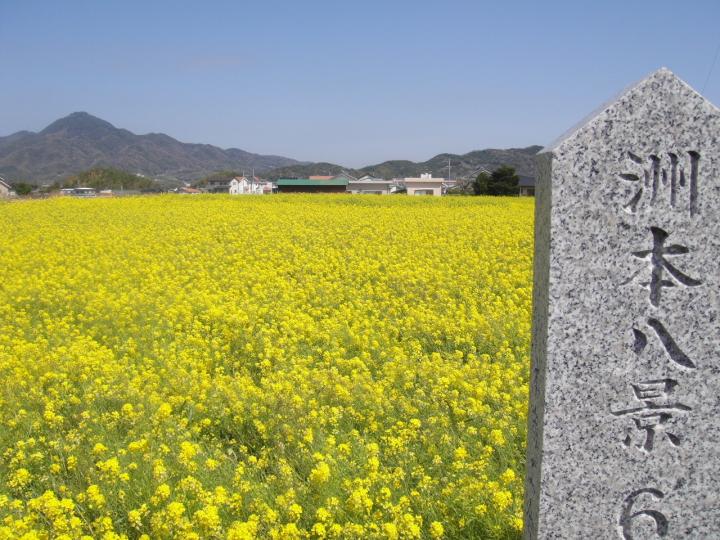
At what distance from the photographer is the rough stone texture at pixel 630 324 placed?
2.00 meters

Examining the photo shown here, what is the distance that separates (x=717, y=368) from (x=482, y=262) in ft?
25.4

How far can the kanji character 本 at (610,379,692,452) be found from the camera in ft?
7.09

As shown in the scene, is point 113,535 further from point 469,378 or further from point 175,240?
point 175,240

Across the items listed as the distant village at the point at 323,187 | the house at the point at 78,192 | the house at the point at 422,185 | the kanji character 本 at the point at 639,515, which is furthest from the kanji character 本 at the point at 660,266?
the house at the point at 422,185

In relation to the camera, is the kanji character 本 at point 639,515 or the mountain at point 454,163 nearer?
the kanji character 本 at point 639,515

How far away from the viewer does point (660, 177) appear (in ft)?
6.64

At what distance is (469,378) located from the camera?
478 centimetres

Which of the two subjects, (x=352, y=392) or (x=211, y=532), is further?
(x=352, y=392)

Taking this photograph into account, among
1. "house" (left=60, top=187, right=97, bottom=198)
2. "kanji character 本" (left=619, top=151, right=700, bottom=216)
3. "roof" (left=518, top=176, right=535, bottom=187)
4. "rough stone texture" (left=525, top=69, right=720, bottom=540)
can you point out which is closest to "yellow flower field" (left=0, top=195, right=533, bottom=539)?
"rough stone texture" (left=525, top=69, right=720, bottom=540)

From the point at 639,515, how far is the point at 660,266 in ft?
3.18

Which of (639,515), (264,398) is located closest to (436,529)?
(639,515)

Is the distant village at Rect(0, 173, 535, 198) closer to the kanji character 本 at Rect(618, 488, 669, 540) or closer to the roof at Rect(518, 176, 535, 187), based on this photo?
the roof at Rect(518, 176, 535, 187)

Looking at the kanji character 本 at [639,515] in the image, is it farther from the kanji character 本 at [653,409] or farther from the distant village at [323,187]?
the distant village at [323,187]

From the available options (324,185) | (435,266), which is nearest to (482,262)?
(435,266)
